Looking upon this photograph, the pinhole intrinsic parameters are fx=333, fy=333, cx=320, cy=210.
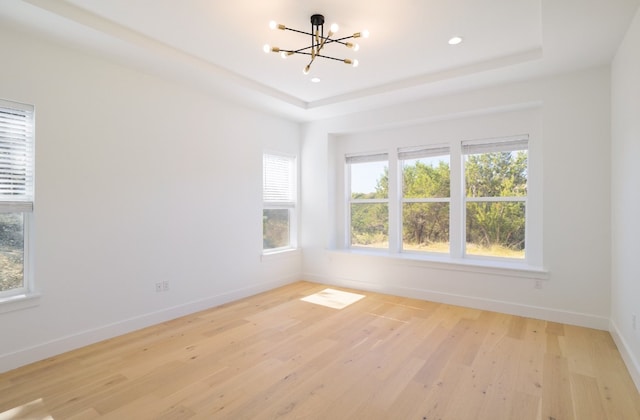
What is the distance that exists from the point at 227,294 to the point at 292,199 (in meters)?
1.97

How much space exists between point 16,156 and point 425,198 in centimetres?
464

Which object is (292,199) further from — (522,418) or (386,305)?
(522,418)

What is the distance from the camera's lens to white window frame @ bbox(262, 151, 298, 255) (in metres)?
5.27

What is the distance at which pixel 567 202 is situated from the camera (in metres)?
3.67

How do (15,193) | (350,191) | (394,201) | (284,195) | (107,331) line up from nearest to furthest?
1. (15,193)
2. (107,331)
3. (394,201)
4. (284,195)
5. (350,191)

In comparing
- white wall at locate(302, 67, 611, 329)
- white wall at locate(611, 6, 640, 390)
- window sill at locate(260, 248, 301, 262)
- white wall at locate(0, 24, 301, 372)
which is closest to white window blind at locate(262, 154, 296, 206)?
white wall at locate(0, 24, 301, 372)

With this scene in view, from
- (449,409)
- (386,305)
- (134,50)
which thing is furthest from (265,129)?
(449,409)

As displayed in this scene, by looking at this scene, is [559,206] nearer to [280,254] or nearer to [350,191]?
[350,191]

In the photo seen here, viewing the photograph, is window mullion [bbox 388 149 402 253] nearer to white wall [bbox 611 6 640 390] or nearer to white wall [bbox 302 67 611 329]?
white wall [bbox 302 67 611 329]

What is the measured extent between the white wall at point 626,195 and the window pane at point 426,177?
6.04ft

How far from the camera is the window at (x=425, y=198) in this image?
4773 millimetres

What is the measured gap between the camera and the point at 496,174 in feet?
14.3

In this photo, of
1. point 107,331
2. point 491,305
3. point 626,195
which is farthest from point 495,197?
point 107,331

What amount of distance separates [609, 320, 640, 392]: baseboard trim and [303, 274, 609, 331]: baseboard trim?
8.0 inches
